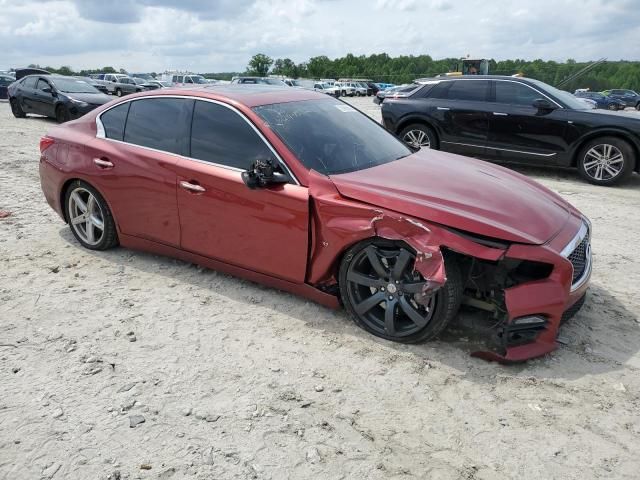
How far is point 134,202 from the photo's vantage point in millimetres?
4426

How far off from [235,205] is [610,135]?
23.0ft

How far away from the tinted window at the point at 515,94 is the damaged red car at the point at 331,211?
16.8 ft

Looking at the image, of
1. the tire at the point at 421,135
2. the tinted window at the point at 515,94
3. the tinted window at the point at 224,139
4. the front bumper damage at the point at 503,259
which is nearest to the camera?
the front bumper damage at the point at 503,259

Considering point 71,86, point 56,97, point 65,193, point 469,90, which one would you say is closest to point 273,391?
point 65,193

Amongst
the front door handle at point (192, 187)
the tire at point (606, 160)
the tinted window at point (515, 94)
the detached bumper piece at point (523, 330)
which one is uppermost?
the tinted window at point (515, 94)

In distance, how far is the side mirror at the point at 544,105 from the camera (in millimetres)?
8602

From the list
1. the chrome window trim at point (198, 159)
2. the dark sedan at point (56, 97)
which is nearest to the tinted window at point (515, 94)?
the chrome window trim at point (198, 159)

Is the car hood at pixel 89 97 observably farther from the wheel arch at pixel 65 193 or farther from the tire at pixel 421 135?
the wheel arch at pixel 65 193

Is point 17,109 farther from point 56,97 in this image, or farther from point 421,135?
point 421,135

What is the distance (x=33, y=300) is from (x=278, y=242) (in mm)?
1956

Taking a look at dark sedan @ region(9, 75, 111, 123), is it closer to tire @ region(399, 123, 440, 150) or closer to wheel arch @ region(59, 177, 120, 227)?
tire @ region(399, 123, 440, 150)

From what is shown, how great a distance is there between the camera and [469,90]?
9.39 meters

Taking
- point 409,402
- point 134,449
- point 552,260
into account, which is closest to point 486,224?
point 552,260

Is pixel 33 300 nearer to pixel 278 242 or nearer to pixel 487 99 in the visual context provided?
pixel 278 242
